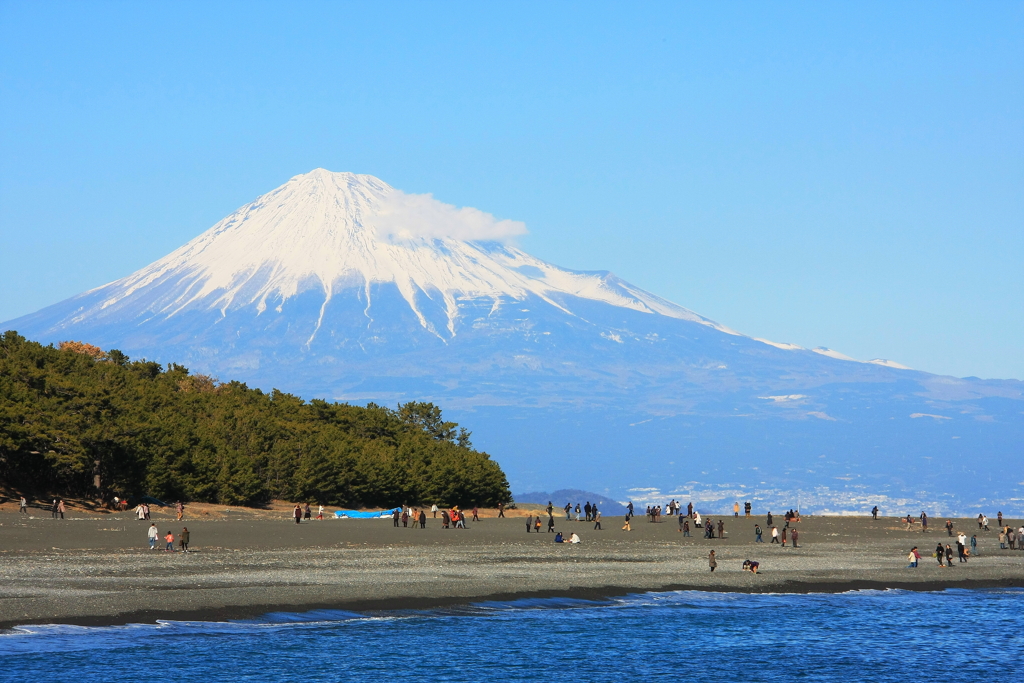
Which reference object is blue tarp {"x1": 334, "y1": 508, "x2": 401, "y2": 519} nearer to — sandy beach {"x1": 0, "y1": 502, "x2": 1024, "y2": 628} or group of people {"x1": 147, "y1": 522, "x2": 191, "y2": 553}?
sandy beach {"x1": 0, "y1": 502, "x2": 1024, "y2": 628}

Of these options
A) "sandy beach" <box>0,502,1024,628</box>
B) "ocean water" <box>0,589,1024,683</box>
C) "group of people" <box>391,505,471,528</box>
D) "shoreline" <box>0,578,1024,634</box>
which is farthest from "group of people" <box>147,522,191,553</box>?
"group of people" <box>391,505,471,528</box>

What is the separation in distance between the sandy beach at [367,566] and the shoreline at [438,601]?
0.29ft

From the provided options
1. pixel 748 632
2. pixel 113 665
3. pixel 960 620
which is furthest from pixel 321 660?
pixel 960 620

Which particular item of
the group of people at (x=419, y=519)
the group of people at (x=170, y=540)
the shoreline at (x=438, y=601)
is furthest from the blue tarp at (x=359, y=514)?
the shoreline at (x=438, y=601)

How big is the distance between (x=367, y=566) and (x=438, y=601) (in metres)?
8.76

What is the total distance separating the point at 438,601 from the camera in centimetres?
4484

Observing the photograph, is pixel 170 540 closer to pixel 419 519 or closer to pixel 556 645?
pixel 419 519

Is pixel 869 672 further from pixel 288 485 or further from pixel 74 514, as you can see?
pixel 288 485

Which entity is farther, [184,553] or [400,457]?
[400,457]

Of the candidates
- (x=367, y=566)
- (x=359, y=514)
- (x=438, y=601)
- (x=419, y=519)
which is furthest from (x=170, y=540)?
(x=359, y=514)

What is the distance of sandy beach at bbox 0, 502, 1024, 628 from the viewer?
139 feet

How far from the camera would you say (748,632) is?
41.5m

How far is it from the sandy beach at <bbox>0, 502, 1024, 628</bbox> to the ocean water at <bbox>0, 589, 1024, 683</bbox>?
82.0 inches

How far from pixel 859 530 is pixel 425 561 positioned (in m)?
39.0
